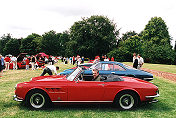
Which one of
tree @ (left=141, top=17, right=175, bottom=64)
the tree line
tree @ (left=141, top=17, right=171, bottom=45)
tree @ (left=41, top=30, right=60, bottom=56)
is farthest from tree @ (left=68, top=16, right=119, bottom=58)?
tree @ (left=41, top=30, right=60, bottom=56)

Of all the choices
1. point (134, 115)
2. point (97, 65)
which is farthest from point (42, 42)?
point (134, 115)

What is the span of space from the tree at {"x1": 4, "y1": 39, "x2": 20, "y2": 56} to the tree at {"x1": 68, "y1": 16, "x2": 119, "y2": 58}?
3704 cm

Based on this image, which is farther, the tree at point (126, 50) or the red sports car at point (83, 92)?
the tree at point (126, 50)

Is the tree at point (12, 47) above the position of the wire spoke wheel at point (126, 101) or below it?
above

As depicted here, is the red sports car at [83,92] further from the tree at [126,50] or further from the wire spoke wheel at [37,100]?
the tree at [126,50]

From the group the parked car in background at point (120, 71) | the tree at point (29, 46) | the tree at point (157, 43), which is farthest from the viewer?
the tree at point (29, 46)

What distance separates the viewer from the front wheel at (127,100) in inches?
177

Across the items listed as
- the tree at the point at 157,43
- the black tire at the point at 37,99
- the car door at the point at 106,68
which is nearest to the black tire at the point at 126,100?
the black tire at the point at 37,99

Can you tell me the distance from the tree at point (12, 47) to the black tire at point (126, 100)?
237 feet

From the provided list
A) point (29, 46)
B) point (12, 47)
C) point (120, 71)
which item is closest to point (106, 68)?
point (120, 71)

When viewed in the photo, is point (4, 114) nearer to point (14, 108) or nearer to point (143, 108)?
point (14, 108)

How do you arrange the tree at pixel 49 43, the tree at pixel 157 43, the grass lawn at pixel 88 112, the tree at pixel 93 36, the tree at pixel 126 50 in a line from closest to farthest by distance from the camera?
the grass lawn at pixel 88 112 → the tree at pixel 157 43 → the tree at pixel 93 36 → the tree at pixel 126 50 → the tree at pixel 49 43

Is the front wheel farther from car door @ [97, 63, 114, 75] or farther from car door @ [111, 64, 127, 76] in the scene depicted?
car door @ [97, 63, 114, 75]

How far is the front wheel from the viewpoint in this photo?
4500 mm
